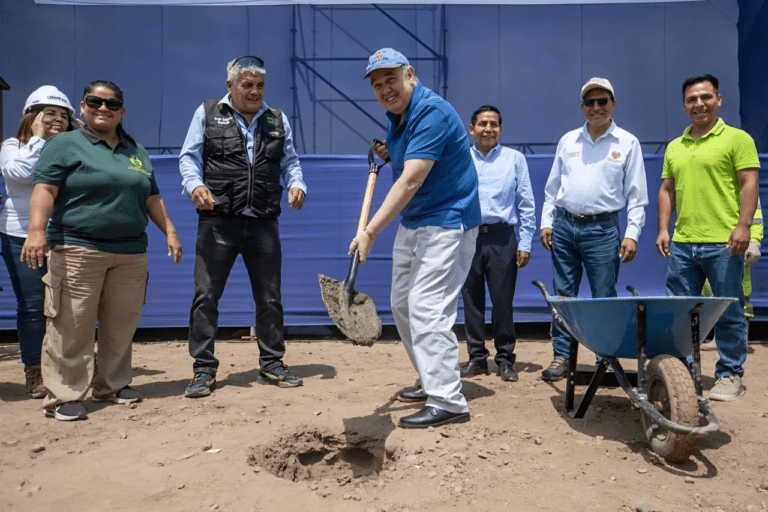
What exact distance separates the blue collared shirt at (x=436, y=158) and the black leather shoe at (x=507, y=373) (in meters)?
1.32

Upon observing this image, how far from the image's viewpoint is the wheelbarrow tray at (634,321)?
2547mm

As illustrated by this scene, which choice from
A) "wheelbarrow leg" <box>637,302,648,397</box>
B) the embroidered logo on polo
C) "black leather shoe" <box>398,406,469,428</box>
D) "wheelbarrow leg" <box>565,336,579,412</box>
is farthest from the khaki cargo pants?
"wheelbarrow leg" <box>637,302,648,397</box>

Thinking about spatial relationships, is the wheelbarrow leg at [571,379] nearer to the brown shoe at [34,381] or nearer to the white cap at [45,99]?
the brown shoe at [34,381]

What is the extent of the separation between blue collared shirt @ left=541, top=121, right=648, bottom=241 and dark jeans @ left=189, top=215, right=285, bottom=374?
6.14 ft

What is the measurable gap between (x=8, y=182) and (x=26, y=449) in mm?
1688

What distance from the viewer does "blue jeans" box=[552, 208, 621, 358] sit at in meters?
3.75

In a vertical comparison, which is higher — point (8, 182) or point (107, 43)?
point (107, 43)

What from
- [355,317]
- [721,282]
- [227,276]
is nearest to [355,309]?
[355,317]

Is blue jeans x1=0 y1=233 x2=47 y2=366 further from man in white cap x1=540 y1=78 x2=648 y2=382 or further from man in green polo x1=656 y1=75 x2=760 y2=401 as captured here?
man in green polo x1=656 y1=75 x2=760 y2=401

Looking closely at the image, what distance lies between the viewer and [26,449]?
2.88 m

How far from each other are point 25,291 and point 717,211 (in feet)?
13.3

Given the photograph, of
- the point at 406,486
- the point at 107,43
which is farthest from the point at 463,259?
the point at 107,43

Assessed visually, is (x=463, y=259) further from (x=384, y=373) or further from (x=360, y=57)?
(x=360, y=57)

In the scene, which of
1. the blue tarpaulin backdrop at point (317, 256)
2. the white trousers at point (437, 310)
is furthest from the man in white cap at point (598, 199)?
the blue tarpaulin backdrop at point (317, 256)
